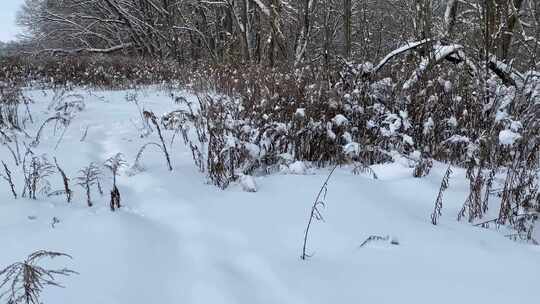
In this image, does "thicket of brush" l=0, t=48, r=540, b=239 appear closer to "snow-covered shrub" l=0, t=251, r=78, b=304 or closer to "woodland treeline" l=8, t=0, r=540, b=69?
"woodland treeline" l=8, t=0, r=540, b=69

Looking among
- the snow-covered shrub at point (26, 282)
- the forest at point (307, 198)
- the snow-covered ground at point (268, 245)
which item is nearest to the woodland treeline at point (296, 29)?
the forest at point (307, 198)

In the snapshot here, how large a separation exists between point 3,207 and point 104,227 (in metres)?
0.66

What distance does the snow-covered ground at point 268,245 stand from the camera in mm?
1517

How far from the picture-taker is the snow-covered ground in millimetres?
1517

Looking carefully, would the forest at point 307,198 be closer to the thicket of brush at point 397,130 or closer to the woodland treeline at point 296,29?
the thicket of brush at point 397,130

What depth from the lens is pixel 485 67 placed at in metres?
3.55

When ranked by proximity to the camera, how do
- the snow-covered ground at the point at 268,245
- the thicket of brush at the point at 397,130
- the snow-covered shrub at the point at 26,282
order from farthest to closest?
the thicket of brush at the point at 397,130 < the snow-covered ground at the point at 268,245 < the snow-covered shrub at the point at 26,282

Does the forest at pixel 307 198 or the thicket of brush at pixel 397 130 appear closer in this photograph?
the forest at pixel 307 198

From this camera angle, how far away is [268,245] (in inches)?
73.5

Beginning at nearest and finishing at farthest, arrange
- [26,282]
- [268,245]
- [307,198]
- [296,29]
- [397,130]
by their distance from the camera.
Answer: [26,282]
[268,245]
[307,198]
[397,130]
[296,29]


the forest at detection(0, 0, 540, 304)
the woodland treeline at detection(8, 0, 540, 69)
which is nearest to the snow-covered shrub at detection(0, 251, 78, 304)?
the forest at detection(0, 0, 540, 304)

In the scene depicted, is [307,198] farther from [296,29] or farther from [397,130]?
[296,29]

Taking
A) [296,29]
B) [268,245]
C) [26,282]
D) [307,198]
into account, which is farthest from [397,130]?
[296,29]

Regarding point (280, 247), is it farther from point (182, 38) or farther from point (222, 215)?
point (182, 38)
